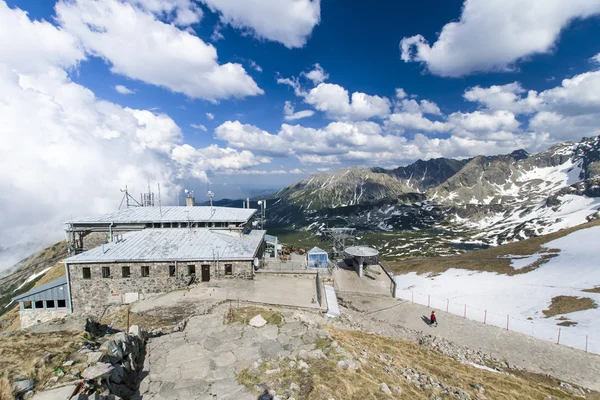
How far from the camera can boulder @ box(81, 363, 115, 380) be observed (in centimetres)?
1042

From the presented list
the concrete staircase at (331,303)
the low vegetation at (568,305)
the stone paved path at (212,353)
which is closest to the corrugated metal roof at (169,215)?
the concrete staircase at (331,303)

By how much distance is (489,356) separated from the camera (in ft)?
79.5

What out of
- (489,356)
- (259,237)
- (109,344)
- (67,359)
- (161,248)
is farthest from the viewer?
(259,237)

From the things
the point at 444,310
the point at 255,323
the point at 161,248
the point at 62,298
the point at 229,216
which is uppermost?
→ the point at 229,216

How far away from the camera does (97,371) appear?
35.2 ft

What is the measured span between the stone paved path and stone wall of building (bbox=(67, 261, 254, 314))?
1261cm

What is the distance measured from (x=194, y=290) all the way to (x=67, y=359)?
682 inches

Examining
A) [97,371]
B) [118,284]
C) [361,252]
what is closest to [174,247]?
[118,284]

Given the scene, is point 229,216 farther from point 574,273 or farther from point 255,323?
point 574,273

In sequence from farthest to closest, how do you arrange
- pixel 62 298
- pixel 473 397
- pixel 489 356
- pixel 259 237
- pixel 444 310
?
pixel 259 237
pixel 444 310
pixel 62 298
pixel 489 356
pixel 473 397

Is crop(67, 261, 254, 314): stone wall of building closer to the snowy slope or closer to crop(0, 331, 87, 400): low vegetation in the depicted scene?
crop(0, 331, 87, 400): low vegetation

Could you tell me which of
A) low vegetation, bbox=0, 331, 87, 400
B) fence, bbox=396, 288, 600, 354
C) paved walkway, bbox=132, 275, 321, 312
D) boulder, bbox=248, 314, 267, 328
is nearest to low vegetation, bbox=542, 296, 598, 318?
fence, bbox=396, 288, 600, 354

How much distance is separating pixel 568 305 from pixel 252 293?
38.8 metres

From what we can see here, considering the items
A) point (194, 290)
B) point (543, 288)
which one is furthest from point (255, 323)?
point (543, 288)
